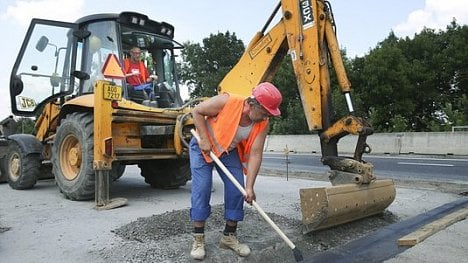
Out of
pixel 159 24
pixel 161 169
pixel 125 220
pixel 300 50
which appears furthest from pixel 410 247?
pixel 159 24

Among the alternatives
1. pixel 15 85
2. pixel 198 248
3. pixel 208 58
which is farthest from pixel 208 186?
pixel 208 58

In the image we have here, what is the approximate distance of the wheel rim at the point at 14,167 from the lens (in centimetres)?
713

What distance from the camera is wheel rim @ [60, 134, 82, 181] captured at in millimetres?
5930

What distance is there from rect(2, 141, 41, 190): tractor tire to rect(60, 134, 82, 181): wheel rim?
1085 millimetres

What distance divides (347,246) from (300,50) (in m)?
2.34

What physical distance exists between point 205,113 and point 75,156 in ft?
10.5

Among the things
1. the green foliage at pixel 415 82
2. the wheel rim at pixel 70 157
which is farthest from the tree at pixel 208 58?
the wheel rim at pixel 70 157

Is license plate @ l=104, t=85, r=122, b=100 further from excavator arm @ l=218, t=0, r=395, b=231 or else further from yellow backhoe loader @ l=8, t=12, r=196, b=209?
excavator arm @ l=218, t=0, r=395, b=231

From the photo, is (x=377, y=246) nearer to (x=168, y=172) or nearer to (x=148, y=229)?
(x=148, y=229)

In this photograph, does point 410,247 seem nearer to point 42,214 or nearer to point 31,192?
point 42,214

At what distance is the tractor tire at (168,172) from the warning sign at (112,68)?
189cm

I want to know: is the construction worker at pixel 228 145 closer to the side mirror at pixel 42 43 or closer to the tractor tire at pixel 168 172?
the tractor tire at pixel 168 172

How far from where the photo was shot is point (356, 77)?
1213 inches

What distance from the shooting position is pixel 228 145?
11.6 ft
